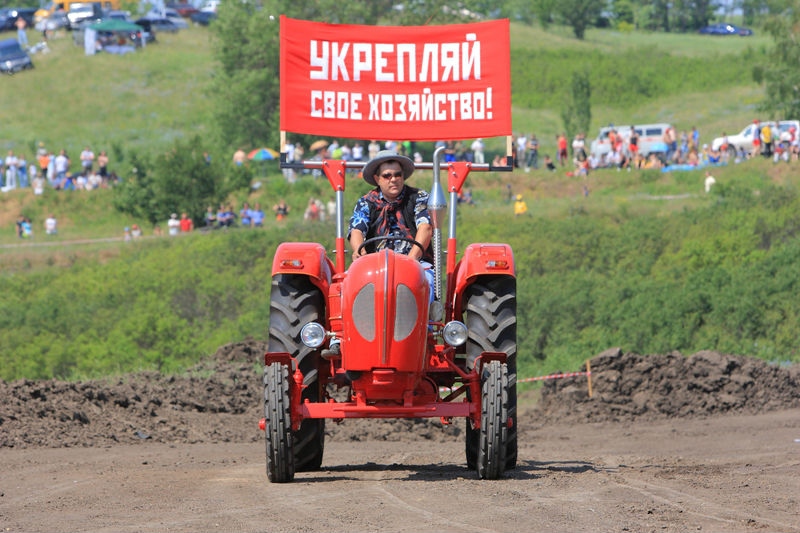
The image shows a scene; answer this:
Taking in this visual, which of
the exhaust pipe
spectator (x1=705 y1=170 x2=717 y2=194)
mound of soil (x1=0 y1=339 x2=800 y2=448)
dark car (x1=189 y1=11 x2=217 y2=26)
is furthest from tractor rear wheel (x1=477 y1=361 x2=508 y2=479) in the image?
dark car (x1=189 y1=11 x2=217 y2=26)

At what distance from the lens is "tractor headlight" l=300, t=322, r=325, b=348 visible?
347 inches

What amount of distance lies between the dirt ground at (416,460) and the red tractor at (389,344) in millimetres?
392

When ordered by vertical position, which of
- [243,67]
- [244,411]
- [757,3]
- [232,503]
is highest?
[757,3]

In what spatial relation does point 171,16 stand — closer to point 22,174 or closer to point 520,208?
point 22,174

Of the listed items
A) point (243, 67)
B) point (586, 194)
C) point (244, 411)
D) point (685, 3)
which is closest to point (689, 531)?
point (244, 411)

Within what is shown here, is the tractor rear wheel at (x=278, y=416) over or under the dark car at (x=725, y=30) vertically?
under

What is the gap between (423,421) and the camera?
1555 cm

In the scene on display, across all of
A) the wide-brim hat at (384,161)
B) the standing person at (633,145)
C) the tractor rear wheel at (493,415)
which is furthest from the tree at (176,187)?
the tractor rear wheel at (493,415)

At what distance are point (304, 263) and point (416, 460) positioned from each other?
2952 millimetres

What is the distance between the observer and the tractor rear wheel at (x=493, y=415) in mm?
8766

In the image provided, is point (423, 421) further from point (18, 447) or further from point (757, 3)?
point (757, 3)

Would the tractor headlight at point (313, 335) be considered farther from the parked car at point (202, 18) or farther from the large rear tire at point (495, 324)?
the parked car at point (202, 18)

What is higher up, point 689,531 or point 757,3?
point 757,3

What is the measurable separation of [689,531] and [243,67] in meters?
52.1
